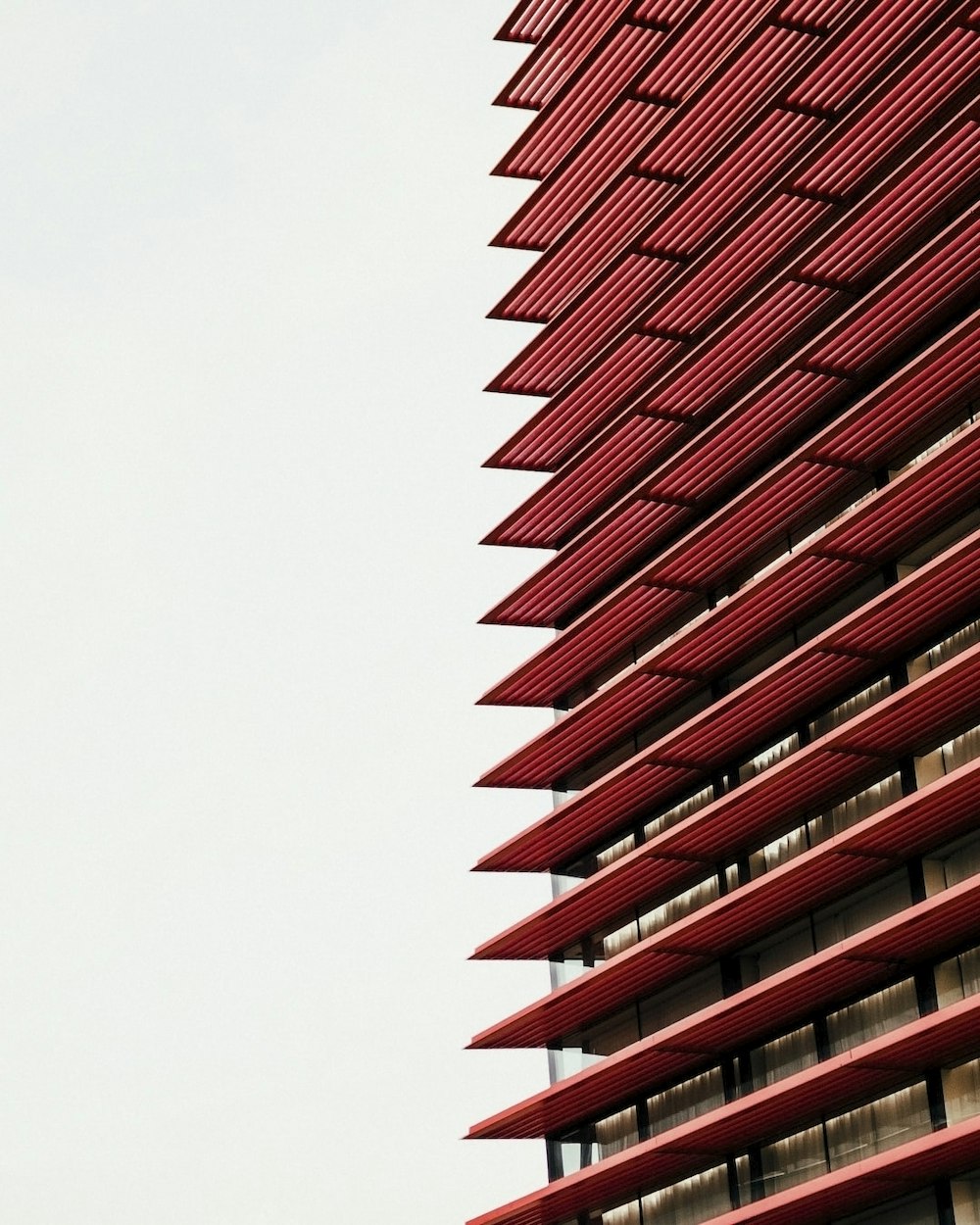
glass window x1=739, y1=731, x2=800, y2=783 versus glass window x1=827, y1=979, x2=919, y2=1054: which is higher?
glass window x1=739, y1=731, x2=800, y2=783

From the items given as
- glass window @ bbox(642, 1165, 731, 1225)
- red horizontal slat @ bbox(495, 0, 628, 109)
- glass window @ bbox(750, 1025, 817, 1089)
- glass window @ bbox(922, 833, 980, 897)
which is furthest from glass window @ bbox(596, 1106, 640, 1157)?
red horizontal slat @ bbox(495, 0, 628, 109)

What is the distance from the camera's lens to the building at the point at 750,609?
33.8 m

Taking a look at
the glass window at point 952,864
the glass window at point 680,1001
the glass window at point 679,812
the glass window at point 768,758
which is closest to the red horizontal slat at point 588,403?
the glass window at point 768,758

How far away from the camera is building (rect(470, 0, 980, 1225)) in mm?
33844

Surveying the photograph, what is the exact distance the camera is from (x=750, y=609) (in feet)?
127

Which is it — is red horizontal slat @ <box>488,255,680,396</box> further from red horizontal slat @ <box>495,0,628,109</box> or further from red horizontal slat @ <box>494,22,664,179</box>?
red horizontal slat @ <box>495,0,628,109</box>

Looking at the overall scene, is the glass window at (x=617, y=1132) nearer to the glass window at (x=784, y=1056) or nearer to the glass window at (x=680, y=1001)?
the glass window at (x=680, y=1001)

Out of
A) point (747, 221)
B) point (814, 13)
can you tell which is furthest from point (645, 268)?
point (814, 13)

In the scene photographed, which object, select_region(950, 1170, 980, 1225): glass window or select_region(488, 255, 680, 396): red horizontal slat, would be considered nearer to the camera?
select_region(950, 1170, 980, 1225): glass window

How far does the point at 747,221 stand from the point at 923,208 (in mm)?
3793

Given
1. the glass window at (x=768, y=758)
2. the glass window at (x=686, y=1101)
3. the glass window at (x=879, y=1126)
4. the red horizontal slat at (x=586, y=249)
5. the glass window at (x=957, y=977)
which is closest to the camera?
the glass window at (x=957, y=977)

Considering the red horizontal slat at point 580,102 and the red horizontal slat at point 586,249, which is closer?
the red horizontal slat at point 580,102

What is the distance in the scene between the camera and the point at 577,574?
4506 centimetres

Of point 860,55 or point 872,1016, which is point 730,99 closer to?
point 860,55
